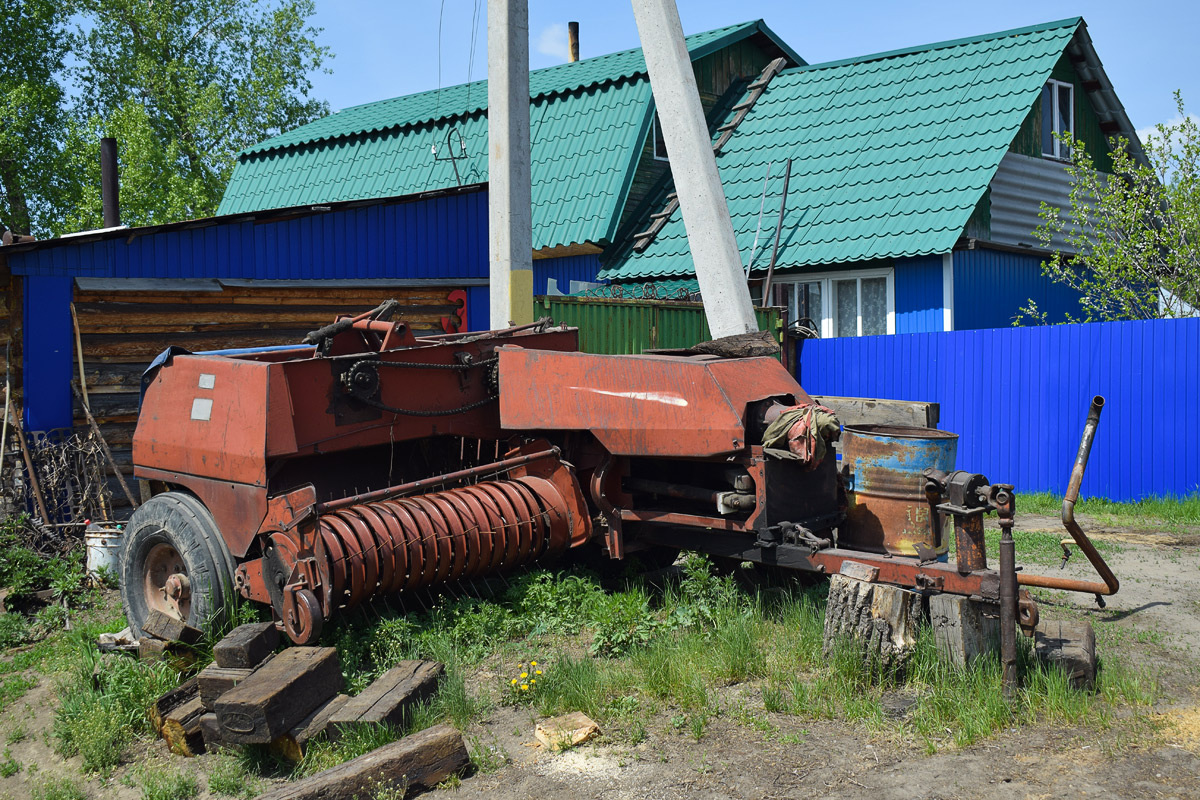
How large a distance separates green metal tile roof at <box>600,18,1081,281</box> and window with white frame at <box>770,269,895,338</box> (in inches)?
20.0

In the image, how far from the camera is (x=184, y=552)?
20.1 feet

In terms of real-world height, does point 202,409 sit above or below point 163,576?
above

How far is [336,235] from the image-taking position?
1168 centimetres

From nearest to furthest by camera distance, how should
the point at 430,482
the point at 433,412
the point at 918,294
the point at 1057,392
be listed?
the point at 430,482
the point at 433,412
the point at 1057,392
the point at 918,294

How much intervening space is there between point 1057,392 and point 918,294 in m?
2.82

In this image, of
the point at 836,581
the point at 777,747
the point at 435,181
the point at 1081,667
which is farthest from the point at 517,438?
the point at 435,181

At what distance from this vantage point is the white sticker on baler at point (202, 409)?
6223 millimetres

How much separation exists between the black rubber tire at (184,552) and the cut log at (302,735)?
139 cm

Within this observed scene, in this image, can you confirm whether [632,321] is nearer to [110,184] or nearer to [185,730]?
[185,730]

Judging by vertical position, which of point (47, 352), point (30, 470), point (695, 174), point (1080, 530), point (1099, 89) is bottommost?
point (1080, 530)

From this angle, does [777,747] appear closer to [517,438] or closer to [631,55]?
[517,438]

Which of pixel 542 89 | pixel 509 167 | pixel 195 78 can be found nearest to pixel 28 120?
pixel 195 78

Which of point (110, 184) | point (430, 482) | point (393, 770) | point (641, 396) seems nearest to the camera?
point (393, 770)

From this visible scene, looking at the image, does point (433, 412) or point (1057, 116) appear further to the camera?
point (1057, 116)
